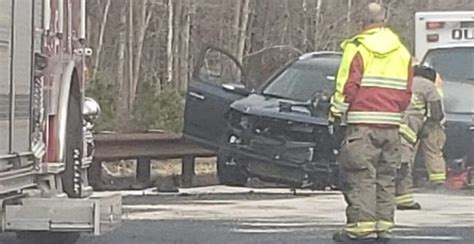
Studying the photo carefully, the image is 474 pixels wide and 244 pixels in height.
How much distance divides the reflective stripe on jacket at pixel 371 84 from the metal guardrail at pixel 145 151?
24.2 ft

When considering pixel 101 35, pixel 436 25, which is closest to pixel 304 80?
pixel 436 25

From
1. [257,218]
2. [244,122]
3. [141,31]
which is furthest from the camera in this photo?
[141,31]

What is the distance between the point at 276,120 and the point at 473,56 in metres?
3.85

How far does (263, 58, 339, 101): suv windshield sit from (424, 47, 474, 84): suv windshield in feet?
6.88

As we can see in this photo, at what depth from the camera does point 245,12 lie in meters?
39.7

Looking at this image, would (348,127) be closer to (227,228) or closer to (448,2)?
(227,228)

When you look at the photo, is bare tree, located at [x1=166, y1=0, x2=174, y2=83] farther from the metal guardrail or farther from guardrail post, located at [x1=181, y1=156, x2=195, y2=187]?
the metal guardrail

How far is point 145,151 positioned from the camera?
18.9m

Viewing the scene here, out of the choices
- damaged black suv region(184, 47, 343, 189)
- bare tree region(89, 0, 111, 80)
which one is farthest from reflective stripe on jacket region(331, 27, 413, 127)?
bare tree region(89, 0, 111, 80)

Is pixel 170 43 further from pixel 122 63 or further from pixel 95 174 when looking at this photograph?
pixel 95 174

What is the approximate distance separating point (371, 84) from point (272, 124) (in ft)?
17.6

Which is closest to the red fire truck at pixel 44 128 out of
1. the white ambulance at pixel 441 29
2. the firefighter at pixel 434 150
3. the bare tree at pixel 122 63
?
the firefighter at pixel 434 150

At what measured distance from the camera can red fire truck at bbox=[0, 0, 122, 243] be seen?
28.9 feet

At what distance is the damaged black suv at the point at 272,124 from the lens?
1622 centimetres
